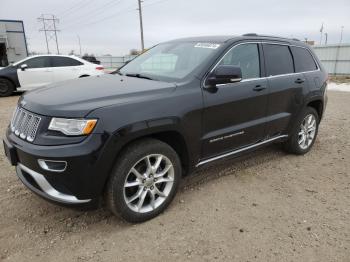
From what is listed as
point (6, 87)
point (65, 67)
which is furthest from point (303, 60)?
point (6, 87)

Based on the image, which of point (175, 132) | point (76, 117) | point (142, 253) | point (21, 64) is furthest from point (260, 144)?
point (21, 64)

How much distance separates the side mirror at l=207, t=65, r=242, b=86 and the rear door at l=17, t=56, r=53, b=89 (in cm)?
916

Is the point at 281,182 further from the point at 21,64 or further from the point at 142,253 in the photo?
the point at 21,64

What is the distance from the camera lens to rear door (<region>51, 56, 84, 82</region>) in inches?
429

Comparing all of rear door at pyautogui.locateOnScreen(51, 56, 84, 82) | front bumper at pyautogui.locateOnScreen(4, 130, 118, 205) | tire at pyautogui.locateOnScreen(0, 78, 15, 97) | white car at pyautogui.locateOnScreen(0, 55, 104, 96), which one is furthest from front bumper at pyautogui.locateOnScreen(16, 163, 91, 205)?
tire at pyautogui.locateOnScreen(0, 78, 15, 97)

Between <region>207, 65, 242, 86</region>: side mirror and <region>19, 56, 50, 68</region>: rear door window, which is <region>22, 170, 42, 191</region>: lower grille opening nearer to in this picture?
<region>207, 65, 242, 86</region>: side mirror

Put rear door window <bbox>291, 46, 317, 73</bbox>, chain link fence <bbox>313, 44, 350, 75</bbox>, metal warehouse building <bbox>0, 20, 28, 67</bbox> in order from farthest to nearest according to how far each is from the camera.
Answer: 1. chain link fence <bbox>313, 44, 350, 75</bbox>
2. metal warehouse building <bbox>0, 20, 28, 67</bbox>
3. rear door window <bbox>291, 46, 317, 73</bbox>

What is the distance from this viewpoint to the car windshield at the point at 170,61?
131 inches

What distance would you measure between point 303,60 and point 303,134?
44.0 inches

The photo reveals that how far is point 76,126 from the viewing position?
2.42m

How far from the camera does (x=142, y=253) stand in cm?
254

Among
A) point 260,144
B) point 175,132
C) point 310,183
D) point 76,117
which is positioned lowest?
point 310,183

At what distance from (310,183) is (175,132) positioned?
2015 millimetres

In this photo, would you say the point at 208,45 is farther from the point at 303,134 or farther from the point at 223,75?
the point at 303,134
